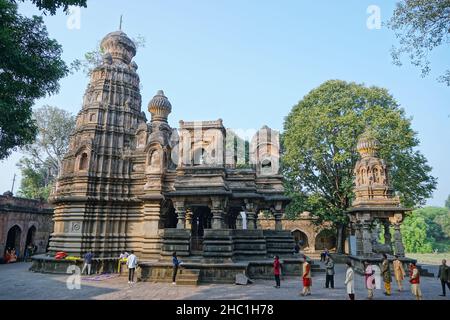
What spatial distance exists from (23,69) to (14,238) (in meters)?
23.9

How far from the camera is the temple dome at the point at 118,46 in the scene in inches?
1068

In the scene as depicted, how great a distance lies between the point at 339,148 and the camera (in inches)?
987

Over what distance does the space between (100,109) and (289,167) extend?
16.7m

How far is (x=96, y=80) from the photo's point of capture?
25.5 metres

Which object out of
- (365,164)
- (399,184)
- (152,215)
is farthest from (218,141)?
(399,184)

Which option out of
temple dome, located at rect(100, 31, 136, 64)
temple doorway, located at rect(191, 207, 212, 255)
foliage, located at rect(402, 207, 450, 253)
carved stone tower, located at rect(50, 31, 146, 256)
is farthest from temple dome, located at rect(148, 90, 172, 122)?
foliage, located at rect(402, 207, 450, 253)

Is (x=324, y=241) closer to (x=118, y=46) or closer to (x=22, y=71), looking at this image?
(x=118, y=46)

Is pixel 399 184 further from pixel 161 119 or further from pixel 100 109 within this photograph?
pixel 100 109

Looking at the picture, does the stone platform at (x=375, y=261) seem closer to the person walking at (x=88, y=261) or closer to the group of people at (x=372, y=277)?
the group of people at (x=372, y=277)

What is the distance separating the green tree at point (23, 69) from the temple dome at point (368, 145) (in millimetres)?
19077

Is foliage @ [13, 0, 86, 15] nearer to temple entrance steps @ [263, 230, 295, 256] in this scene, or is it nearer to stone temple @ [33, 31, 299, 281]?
stone temple @ [33, 31, 299, 281]

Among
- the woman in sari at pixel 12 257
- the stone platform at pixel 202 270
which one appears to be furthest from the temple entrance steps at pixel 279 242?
the woman in sari at pixel 12 257

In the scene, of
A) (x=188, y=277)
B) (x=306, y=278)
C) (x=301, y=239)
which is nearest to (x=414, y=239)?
(x=301, y=239)

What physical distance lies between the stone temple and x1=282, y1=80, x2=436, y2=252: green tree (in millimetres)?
6000
